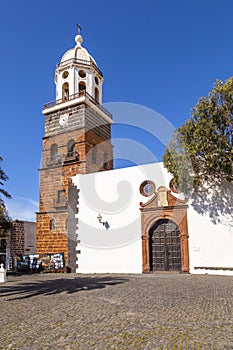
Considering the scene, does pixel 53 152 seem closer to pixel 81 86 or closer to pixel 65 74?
pixel 81 86

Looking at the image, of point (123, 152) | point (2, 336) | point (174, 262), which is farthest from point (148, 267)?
point (2, 336)

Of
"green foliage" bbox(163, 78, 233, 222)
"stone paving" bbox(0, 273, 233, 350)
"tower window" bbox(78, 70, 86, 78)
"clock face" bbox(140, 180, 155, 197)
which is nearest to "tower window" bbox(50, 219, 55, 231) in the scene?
"clock face" bbox(140, 180, 155, 197)

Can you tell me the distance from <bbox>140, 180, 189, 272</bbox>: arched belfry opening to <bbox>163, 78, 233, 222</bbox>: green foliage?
3.26 ft

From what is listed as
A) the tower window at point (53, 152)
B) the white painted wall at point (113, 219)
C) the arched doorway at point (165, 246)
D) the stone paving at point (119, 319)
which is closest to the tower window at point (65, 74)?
the tower window at point (53, 152)

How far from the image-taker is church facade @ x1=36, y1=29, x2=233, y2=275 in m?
14.4

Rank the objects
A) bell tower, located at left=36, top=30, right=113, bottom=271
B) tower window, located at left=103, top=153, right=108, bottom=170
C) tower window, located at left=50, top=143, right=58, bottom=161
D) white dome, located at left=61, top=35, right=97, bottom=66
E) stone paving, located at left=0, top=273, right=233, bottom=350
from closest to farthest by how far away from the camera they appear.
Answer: stone paving, located at left=0, top=273, right=233, bottom=350 < bell tower, located at left=36, top=30, right=113, bottom=271 < tower window, located at left=50, top=143, right=58, bottom=161 < tower window, located at left=103, top=153, right=108, bottom=170 < white dome, located at left=61, top=35, right=97, bottom=66

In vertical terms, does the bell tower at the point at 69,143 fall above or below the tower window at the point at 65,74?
below

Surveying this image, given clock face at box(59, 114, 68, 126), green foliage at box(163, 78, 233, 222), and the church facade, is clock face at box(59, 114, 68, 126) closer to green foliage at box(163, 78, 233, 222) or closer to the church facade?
the church facade

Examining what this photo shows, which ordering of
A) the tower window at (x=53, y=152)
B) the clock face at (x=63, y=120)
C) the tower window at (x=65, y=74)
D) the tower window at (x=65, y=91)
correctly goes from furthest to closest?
the tower window at (x=65, y=91) → the tower window at (x=65, y=74) → the clock face at (x=63, y=120) → the tower window at (x=53, y=152)

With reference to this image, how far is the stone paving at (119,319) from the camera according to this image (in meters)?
4.41

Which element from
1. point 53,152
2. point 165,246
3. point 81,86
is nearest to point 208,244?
point 165,246

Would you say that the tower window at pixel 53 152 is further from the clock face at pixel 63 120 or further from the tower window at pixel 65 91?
the tower window at pixel 65 91

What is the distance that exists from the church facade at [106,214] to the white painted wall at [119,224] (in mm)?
43

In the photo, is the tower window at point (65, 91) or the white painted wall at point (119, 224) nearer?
the white painted wall at point (119, 224)
